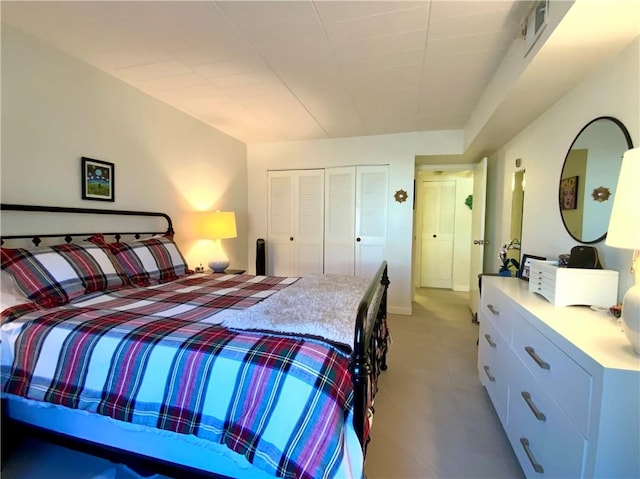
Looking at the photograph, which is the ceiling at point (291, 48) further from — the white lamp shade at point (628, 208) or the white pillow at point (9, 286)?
the white pillow at point (9, 286)

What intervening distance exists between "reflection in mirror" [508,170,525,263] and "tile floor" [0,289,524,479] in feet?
3.61

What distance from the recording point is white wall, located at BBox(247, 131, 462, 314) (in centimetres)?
392

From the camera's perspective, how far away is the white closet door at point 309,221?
432 cm

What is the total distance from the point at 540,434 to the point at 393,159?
3.35 metres

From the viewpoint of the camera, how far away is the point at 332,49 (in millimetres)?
2037

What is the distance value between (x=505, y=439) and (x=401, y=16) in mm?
2491

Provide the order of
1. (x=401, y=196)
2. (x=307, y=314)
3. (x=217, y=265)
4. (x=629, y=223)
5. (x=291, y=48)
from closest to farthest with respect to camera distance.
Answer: (x=629, y=223)
(x=307, y=314)
(x=291, y=48)
(x=217, y=265)
(x=401, y=196)

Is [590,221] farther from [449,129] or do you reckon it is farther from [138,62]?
[138,62]

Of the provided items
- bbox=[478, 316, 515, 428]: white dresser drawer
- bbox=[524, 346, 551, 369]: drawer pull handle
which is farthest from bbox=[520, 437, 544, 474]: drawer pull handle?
bbox=[524, 346, 551, 369]: drawer pull handle

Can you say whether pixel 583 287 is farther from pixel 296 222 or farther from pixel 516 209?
pixel 296 222

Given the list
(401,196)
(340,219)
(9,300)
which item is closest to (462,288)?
(401,196)

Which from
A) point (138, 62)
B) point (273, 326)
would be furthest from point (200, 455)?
point (138, 62)

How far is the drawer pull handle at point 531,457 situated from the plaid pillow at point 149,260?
8.12 ft

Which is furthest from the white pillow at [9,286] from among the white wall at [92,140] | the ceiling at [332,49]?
the ceiling at [332,49]
